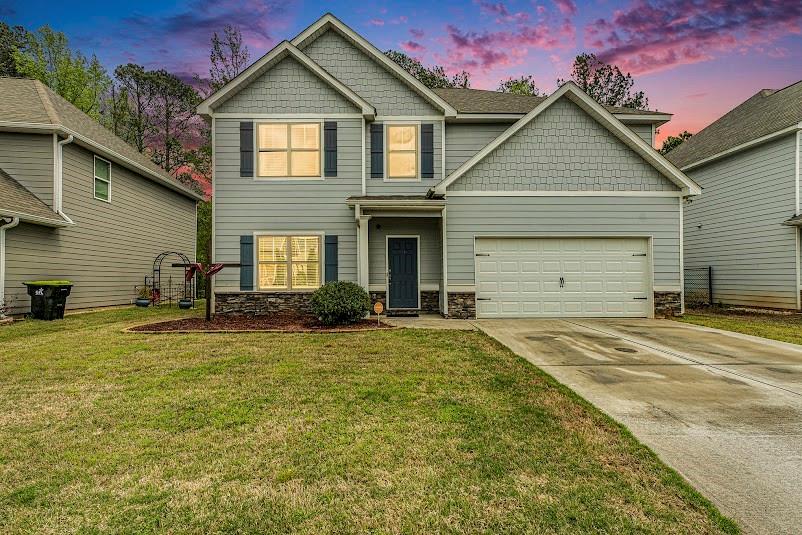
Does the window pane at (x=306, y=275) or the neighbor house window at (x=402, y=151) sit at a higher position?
the neighbor house window at (x=402, y=151)

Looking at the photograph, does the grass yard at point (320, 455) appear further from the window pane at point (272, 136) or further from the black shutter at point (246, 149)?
the window pane at point (272, 136)

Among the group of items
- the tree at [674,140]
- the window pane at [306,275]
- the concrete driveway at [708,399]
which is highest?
the tree at [674,140]

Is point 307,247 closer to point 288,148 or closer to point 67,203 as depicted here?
point 288,148

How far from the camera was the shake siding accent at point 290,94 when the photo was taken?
11.6 metres

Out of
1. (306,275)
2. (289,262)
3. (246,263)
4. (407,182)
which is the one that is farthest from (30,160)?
(407,182)

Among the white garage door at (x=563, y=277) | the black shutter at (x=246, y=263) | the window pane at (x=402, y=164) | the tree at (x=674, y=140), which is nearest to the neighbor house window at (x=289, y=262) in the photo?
the black shutter at (x=246, y=263)

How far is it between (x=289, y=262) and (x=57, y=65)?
803 inches

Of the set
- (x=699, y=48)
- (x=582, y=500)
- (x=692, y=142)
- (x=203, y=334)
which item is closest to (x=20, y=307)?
(x=203, y=334)

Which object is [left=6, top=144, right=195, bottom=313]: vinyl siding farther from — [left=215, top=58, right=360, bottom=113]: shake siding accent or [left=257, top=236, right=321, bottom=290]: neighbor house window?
[left=257, top=236, right=321, bottom=290]: neighbor house window

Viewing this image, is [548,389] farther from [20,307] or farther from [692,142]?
[692,142]

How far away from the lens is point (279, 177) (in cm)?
1159

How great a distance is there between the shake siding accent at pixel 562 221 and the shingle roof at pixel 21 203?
10447mm

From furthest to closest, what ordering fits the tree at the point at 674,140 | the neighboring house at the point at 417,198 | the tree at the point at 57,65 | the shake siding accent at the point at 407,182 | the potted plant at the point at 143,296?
1. the tree at the point at 674,140
2. the tree at the point at 57,65
3. the potted plant at the point at 143,296
4. the shake siding accent at the point at 407,182
5. the neighboring house at the point at 417,198

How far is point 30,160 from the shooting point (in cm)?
1141
